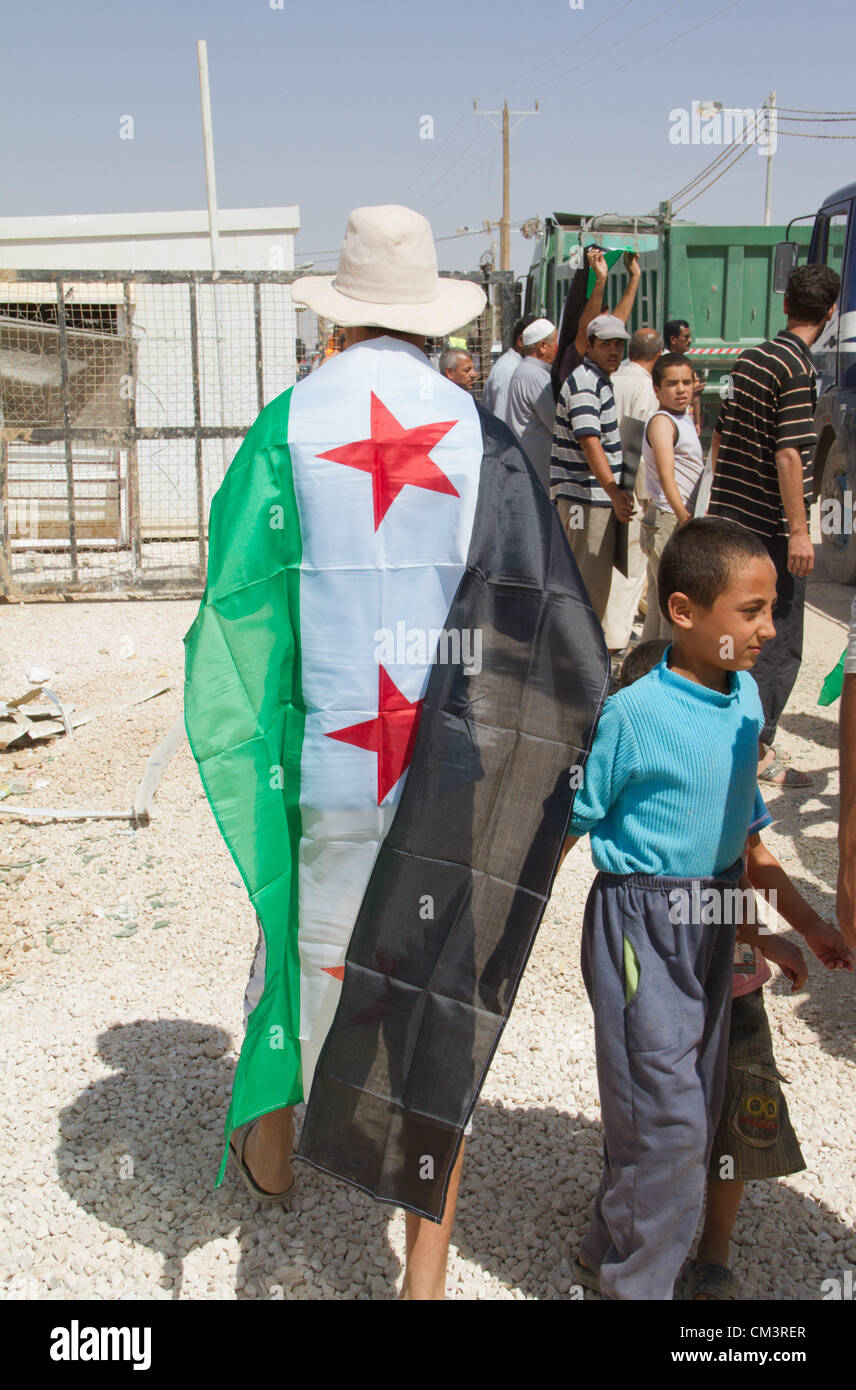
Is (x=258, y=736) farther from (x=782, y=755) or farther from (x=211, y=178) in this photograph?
(x=211, y=178)

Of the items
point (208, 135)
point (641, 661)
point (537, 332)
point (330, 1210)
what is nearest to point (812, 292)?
point (537, 332)

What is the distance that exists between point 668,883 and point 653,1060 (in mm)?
297

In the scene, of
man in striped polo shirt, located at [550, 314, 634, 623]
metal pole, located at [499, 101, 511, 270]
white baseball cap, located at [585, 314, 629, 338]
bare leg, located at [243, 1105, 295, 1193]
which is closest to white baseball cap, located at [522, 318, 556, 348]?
man in striped polo shirt, located at [550, 314, 634, 623]

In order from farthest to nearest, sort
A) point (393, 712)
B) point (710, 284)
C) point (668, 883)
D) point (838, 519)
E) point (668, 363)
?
point (710, 284), point (838, 519), point (668, 363), point (393, 712), point (668, 883)

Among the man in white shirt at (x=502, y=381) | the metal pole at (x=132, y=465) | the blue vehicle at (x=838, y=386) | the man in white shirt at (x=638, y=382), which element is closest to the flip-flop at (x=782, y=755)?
the man in white shirt at (x=638, y=382)

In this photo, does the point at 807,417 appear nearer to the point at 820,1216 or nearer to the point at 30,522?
the point at 820,1216

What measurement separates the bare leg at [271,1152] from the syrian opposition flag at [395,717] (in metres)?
0.35

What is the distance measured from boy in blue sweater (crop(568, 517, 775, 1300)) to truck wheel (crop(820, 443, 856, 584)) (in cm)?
730

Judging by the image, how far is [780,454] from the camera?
4.41 m

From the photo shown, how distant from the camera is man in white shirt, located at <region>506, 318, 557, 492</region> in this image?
665cm

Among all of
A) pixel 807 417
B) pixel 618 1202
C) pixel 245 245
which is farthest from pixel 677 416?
pixel 245 245

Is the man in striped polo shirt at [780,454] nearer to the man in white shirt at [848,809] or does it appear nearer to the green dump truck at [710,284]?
the man in white shirt at [848,809]

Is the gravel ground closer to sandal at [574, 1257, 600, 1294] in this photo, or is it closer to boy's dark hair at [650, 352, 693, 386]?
sandal at [574, 1257, 600, 1294]

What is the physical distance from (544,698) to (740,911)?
0.54 m
